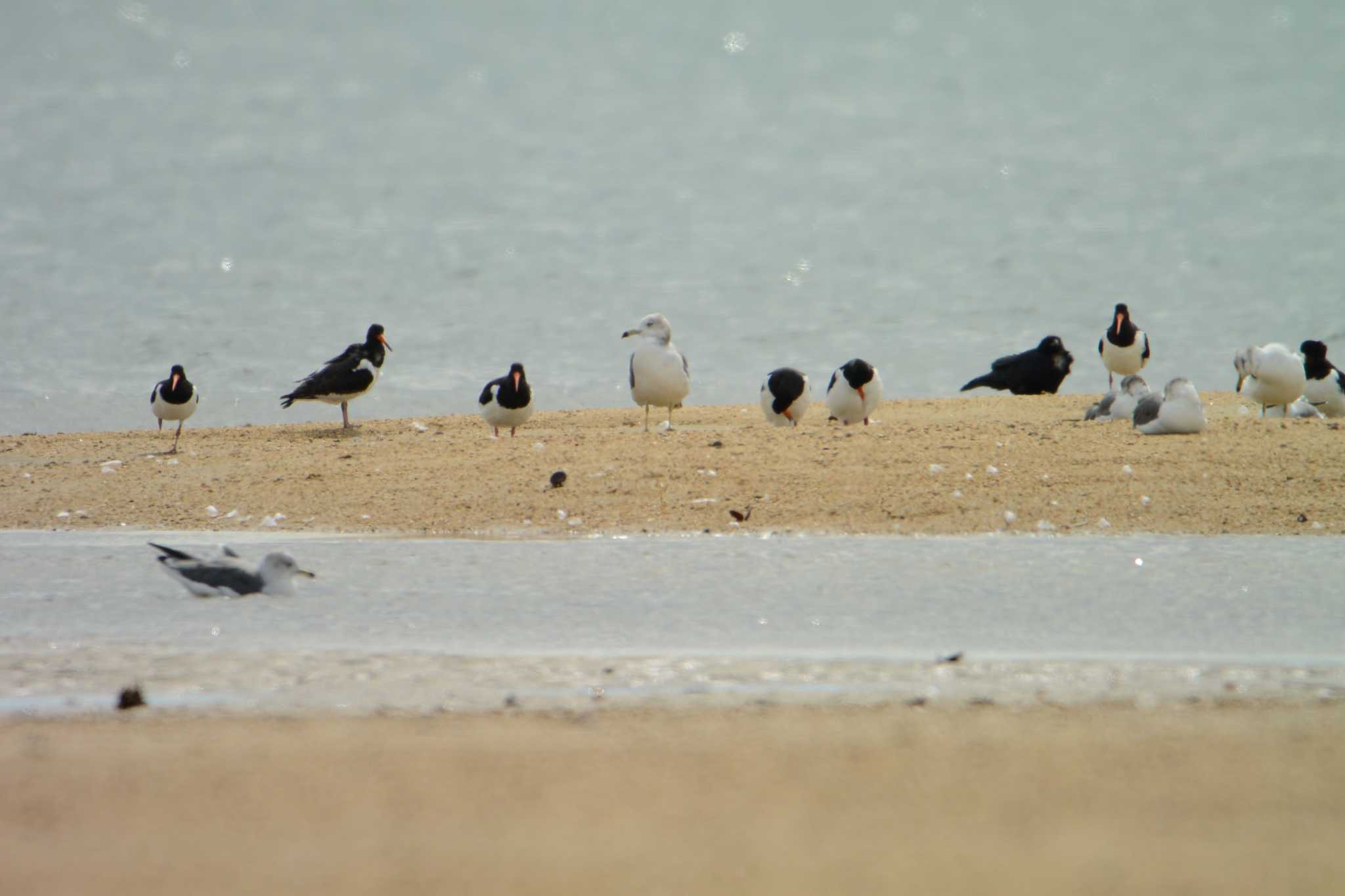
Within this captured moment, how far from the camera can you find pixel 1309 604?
5504 mm

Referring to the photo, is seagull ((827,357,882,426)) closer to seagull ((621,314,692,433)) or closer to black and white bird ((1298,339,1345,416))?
seagull ((621,314,692,433))

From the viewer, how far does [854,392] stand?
40.0ft

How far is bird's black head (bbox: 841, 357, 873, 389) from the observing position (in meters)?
12.0

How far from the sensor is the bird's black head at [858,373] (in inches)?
472

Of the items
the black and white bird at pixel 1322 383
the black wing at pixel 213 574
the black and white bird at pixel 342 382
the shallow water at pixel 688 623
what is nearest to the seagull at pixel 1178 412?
the shallow water at pixel 688 623

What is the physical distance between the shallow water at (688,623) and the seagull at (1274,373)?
5.65 meters

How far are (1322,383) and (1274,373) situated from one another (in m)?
2.32

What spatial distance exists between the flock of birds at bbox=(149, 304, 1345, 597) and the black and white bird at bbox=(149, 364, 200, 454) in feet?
0.03

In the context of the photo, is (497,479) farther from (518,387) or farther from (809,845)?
(809,845)

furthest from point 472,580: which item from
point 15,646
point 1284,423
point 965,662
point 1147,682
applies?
point 1284,423

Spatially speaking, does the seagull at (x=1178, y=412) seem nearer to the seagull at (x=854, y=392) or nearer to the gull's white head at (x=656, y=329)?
the seagull at (x=854, y=392)

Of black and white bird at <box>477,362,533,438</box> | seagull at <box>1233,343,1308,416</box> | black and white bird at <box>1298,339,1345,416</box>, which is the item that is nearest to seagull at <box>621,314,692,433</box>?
black and white bird at <box>477,362,533,438</box>

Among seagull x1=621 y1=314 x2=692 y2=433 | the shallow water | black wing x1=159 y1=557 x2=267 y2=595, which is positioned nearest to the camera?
the shallow water

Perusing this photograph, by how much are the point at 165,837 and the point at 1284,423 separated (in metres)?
9.11
